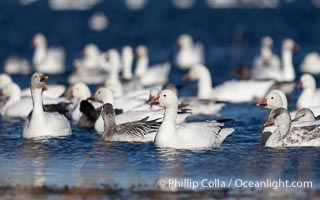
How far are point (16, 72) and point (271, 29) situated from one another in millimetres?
23525

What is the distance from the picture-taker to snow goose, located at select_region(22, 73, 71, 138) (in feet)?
51.4

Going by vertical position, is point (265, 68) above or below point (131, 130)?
above

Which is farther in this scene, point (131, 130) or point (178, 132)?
point (131, 130)

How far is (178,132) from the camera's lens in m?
14.2

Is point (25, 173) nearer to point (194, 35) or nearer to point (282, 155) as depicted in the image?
point (282, 155)

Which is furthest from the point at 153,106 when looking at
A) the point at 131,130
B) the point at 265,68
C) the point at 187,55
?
the point at 187,55

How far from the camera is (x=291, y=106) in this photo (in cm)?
2100

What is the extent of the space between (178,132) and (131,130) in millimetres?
1140

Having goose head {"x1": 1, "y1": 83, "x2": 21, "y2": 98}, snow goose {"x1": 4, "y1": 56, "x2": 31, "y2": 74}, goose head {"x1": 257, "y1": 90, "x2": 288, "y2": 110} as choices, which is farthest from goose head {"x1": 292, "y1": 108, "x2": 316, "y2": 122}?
snow goose {"x1": 4, "y1": 56, "x2": 31, "y2": 74}

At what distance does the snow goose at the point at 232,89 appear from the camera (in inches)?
862

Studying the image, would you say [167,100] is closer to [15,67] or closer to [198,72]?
[198,72]

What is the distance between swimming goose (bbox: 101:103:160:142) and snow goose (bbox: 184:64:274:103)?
647 cm

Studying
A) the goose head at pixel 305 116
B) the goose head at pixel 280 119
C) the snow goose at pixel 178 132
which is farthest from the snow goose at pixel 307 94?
the snow goose at pixel 178 132

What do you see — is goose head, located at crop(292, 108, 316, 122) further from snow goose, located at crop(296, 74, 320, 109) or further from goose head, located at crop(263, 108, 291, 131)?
snow goose, located at crop(296, 74, 320, 109)
